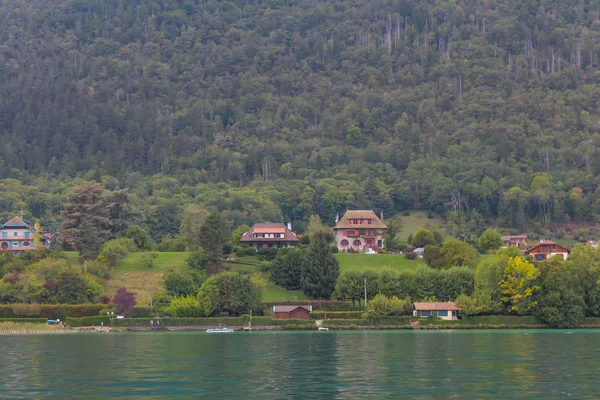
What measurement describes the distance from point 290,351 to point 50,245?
325 ft

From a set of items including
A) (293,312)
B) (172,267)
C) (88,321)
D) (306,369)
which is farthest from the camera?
(172,267)

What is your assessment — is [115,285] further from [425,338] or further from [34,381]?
[34,381]

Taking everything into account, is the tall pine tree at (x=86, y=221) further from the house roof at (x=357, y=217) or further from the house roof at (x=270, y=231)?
the house roof at (x=357, y=217)

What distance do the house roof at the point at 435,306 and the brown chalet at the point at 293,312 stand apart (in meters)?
12.7

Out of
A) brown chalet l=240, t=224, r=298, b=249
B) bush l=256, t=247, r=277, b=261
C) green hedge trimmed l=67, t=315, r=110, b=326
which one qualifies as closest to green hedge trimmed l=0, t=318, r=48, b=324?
green hedge trimmed l=67, t=315, r=110, b=326

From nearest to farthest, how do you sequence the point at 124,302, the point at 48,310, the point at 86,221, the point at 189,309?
1. the point at 189,309
2. the point at 48,310
3. the point at 124,302
4. the point at 86,221

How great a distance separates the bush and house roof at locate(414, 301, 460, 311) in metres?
35.4

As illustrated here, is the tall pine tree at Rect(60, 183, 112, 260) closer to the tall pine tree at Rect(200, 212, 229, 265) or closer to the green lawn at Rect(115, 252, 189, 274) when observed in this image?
the green lawn at Rect(115, 252, 189, 274)

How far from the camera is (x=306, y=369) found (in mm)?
53469

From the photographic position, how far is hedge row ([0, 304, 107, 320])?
111812 mm

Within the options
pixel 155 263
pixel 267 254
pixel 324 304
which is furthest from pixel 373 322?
pixel 155 263

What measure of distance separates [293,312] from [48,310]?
28394 mm

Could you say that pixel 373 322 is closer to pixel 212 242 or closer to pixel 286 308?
pixel 286 308

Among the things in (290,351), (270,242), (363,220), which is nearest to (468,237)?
(363,220)
